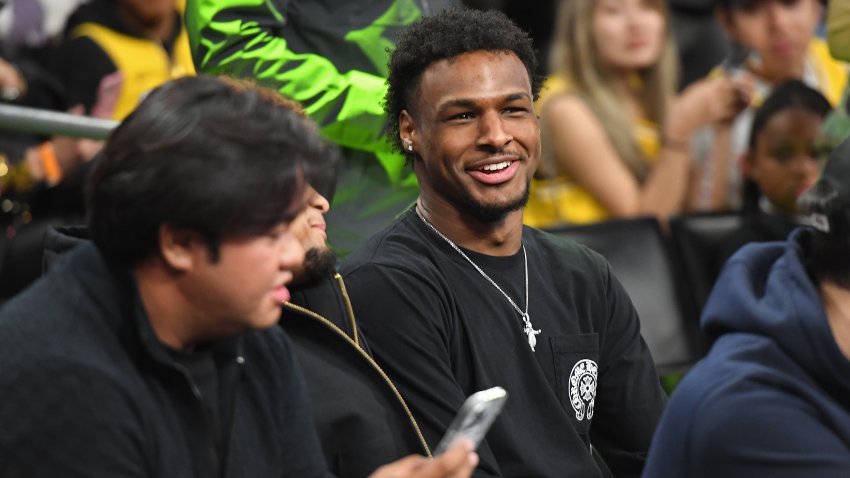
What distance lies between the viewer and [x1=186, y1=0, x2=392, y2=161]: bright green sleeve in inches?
123

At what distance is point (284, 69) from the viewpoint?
10.3 feet

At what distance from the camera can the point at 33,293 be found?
1907 millimetres

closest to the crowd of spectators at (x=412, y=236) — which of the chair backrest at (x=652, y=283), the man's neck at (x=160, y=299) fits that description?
the man's neck at (x=160, y=299)

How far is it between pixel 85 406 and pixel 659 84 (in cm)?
381

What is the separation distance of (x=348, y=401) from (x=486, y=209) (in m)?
0.56

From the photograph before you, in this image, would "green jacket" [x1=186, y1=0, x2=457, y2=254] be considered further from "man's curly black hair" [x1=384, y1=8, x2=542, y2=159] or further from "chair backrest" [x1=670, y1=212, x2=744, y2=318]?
"chair backrest" [x1=670, y1=212, x2=744, y2=318]

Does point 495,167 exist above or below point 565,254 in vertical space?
above

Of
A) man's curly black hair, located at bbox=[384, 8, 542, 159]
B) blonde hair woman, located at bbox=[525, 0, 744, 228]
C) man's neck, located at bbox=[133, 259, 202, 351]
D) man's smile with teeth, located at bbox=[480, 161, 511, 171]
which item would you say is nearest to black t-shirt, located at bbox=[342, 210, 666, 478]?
man's smile with teeth, located at bbox=[480, 161, 511, 171]

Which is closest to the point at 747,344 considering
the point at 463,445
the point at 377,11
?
the point at 463,445

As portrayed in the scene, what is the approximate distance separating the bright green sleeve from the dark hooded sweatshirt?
1134mm

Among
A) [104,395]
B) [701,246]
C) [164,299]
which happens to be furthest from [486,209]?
[701,246]

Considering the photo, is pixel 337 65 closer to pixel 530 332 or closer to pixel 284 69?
pixel 284 69

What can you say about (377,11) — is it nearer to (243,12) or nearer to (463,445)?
(243,12)

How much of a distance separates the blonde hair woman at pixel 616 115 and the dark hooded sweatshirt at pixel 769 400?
241 cm
